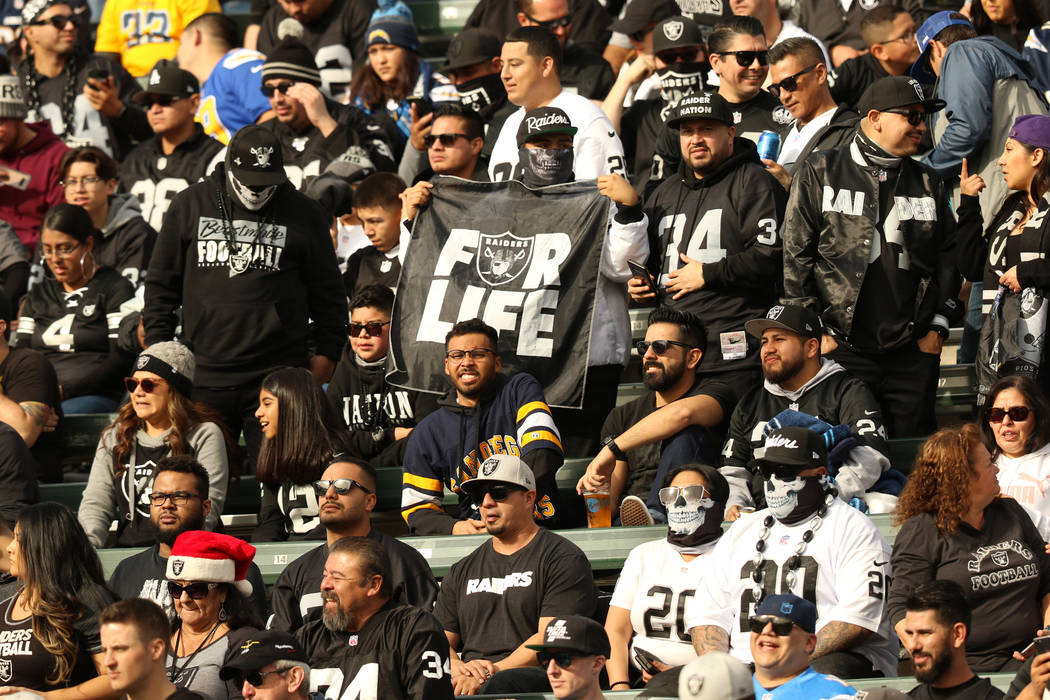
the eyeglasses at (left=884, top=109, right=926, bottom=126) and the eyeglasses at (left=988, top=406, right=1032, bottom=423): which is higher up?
the eyeglasses at (left=884, top=109, right=926, bottom=126)

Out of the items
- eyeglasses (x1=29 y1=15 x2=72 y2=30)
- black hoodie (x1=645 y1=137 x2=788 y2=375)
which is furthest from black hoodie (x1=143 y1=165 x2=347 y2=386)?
eyeglasses (x1=29 y1=15 x2=72 y2=30)

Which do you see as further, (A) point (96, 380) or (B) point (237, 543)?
(A) point (96, 380)

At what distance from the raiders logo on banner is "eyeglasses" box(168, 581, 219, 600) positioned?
87.0 inches

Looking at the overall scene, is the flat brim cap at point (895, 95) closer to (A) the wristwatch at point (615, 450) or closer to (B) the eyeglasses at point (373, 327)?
(A) the wristwatch at point (615, 450)

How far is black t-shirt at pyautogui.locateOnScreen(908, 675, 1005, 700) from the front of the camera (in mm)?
6148

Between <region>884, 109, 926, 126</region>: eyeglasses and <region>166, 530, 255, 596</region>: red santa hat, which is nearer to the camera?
<region>166, 530, 255, 596</region>: red santa hat

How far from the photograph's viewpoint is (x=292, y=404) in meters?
8.42

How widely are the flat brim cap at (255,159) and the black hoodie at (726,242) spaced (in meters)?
1.97

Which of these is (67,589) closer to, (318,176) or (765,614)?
(765,614)

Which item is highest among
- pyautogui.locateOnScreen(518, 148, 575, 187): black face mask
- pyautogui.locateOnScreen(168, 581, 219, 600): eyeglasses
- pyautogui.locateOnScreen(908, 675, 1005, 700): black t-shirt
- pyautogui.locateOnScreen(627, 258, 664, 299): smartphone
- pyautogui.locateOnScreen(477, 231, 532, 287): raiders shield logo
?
pyautogui.locateOnScreen(518, 148, 575, 187): black face mask

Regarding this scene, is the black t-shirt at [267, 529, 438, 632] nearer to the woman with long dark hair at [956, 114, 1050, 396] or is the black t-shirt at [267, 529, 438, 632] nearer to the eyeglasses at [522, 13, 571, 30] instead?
the woman with long dark hair at [956, 114, 1050, 396]

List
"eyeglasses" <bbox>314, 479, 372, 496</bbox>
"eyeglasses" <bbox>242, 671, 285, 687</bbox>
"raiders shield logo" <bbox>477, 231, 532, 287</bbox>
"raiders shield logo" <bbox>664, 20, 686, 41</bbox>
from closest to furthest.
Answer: "eyeglasses" <bbox>242, 671, 285, 687</bbox> → "eyeglasses" <bbox>314, 479, 372, 496</bbox> → "raiders shield logo" <bbox>477, 231, 532, 287</bbox> → "raiders shield logo" <bbox>664, 20, 686, 41</bbox>

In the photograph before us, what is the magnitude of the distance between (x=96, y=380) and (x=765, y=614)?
17.4 ft

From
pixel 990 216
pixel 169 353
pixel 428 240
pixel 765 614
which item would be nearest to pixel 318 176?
pixel 428 240
